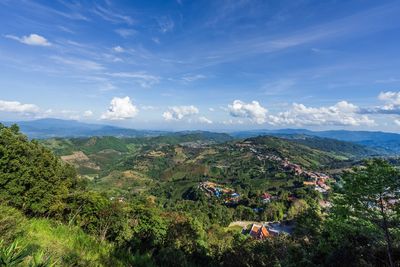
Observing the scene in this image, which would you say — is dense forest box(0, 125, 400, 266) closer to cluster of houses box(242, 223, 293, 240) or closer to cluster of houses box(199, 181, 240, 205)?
cluster of houses box(242, 223, 293, 240)

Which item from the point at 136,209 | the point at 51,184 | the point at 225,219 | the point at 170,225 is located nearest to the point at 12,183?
the point at 51,184

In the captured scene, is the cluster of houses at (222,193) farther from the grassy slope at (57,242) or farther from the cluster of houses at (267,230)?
the grassy slope at (57,242)

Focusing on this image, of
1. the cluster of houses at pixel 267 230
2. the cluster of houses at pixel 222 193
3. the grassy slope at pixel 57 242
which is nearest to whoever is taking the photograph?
the grassy slope at pixel 57 242

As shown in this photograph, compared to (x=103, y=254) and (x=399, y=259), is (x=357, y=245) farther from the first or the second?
(x=103, y=254)

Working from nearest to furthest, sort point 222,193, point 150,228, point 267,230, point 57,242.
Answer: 1. point 57,242
2. point 150,228
3. point 267,230
4. point 222,193

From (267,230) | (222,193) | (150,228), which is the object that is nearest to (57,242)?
(150,228)

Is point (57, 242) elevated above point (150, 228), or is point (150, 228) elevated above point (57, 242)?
point (57, 242)

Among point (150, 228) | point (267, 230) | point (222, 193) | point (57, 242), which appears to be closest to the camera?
point (57, 242)

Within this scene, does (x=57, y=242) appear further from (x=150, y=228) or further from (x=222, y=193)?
(x=222, y=193)

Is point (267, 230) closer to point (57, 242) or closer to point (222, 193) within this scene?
point (57, 242)

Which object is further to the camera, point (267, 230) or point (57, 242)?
point (267, 230)

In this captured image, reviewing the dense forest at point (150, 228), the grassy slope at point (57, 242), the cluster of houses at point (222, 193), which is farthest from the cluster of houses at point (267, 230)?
the grassy slope at point (57, 242)

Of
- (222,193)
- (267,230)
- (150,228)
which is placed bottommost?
(222,193)
